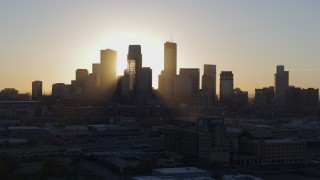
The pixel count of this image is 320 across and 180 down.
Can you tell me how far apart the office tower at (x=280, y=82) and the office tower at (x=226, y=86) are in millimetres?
7397

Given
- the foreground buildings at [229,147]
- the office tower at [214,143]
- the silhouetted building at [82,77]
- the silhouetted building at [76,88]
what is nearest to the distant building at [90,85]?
the silhouetted building at [82,77]

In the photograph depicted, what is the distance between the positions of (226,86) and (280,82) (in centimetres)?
917

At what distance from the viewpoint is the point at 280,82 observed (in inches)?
3526

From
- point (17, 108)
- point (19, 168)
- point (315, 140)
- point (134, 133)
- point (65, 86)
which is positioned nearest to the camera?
point (19, 168)

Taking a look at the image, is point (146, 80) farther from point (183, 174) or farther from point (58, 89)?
point (183, 174)

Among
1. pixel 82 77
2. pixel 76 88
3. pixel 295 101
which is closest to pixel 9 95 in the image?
pixel 76 88

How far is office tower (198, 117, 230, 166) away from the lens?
2742 centimetres

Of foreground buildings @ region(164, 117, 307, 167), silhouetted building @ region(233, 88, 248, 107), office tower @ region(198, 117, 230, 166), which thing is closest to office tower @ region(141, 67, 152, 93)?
silhouetted building @ region(233, 88, 248, 107)

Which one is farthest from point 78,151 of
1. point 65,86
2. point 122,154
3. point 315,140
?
point 65,86

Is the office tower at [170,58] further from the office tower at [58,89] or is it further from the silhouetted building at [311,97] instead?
the silhouetted building at [311,97]

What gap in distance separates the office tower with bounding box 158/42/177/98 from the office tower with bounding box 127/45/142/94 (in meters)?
7.65

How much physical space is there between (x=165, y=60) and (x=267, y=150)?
65287 mm

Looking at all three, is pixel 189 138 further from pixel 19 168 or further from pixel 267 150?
pixel 19 168

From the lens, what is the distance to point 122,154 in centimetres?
3056
